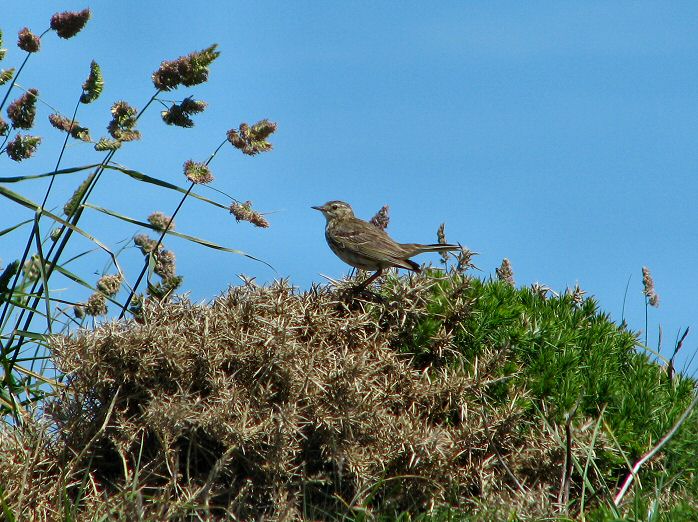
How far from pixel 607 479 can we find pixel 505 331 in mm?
1179

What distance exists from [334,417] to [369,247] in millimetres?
2362

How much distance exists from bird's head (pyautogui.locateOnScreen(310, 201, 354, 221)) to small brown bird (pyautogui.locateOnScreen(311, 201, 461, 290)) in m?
0.35

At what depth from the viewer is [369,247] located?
7098mm

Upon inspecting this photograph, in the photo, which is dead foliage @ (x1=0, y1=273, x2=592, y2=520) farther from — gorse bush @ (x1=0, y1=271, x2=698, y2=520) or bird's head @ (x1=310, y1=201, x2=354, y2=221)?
bird's head @ (x1=310, y1=201, x2=354, y2=221)

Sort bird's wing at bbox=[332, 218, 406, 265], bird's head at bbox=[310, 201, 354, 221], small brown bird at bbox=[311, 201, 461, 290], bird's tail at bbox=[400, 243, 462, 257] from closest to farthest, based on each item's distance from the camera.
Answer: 1. small brown bird at bbox=[311, 201, 461, 290]
2. bird's wing at bbox=[332, 218, 406, 265]
3. bird's tail at bbox=[400, 243, 462, 257]
4. bird's head at bbox=[310, 201, 354, 221]

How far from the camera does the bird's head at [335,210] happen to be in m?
8.98

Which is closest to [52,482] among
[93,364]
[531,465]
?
[93,364]

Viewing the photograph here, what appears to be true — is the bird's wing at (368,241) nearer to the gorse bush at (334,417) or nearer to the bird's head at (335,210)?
the bird's head at (335,210)

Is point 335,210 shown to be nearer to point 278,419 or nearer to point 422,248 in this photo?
point 422,248

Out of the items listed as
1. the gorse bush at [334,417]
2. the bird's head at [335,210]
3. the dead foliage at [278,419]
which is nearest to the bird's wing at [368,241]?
the bird's head at [335,210]

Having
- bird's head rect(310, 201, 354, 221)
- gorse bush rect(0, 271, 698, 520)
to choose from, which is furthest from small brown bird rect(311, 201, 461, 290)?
gorse bush rect(0, 271, 698, 520)

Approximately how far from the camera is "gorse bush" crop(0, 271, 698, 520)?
4.99 m

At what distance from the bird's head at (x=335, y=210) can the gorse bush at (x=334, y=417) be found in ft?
10.3

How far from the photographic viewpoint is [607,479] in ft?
18.5
